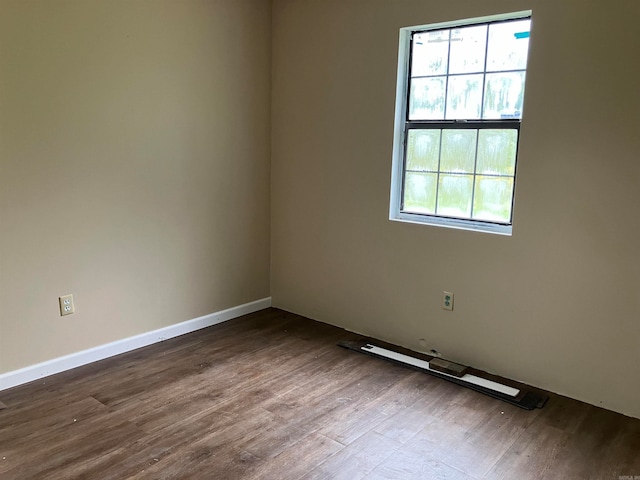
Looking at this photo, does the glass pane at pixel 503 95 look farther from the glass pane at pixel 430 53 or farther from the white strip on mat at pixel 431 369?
the white strip on mat at pixel 431 369

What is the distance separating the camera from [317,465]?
6.77 ft

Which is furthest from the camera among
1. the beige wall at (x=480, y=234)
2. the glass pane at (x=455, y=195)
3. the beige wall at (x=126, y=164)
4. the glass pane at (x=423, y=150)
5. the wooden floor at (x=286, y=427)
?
the glass pane at (x=423, y=150)

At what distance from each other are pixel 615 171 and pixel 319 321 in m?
2.17

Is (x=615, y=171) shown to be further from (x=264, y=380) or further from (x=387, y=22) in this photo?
(x=264, y=380)

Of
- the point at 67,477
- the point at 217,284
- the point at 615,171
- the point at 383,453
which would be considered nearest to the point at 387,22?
the point at 615,171

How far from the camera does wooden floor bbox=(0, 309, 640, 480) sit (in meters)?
2.04

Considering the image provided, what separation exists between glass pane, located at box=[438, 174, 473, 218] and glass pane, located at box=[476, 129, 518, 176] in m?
0.12

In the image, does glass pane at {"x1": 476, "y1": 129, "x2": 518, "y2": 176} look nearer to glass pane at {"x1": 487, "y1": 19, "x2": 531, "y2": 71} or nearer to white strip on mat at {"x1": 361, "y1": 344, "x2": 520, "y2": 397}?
glass pane at {"x1": 487, "y1": 19, "x2": 531, "y2": 71}

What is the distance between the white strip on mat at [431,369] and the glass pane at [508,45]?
5.68 ft

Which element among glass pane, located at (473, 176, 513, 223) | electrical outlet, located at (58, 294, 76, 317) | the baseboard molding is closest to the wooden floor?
the baseboard molding

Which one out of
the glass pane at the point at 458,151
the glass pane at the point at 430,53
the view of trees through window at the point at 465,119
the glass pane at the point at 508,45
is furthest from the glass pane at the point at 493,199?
the glass pane at the point at 430,53

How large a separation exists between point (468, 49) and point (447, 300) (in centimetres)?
148

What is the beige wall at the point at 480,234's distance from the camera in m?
2.43

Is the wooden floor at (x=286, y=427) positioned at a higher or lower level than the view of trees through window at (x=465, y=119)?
lower
